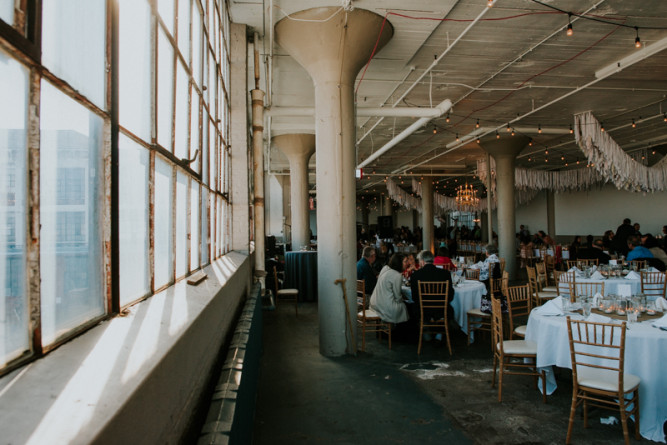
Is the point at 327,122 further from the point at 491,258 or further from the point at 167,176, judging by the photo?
the point at 491,258

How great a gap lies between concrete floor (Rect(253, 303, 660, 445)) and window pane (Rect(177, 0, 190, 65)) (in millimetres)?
3012

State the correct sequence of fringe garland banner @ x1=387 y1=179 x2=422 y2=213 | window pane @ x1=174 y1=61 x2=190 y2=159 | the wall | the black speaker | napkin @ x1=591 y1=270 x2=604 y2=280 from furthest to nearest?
1. the black speaker
2. fringe garland banner @ x1=387 y1=179 x2=422 y2=213
3. the wall
4. napkin @ x1=591 y1=270 x2=604 y2=280
5. window pane @ x1=174 y1=61 x2=190 y2=159

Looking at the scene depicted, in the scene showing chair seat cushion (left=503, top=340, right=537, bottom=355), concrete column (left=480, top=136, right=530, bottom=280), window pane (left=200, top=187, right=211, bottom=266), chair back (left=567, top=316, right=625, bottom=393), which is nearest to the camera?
chair back (left=567, top=316, right=625, bottom=393)

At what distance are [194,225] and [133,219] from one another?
1.56 metres

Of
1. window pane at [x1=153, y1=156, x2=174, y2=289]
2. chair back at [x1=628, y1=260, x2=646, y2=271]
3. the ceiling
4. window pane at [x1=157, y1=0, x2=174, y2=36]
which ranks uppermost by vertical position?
the ceiling

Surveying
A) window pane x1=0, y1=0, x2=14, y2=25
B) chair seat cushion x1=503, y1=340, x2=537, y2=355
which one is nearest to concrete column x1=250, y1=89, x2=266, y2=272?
chair seat cushion x1=503, y1=340, x2=537, y2=355

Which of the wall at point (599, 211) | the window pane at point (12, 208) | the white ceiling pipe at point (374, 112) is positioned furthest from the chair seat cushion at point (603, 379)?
the wall at point (599, 211)

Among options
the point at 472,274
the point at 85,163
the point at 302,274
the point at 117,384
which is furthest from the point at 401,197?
the point at 117,384

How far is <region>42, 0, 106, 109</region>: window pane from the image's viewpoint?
127 centimetres

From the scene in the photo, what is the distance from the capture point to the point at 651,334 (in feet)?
11.7

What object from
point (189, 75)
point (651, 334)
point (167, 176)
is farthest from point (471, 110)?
point (167, 176)

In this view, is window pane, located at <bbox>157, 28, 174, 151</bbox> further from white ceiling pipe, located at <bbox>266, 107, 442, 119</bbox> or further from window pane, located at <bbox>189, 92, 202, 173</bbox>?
white ceiling pipe, located at <bbox>266, 107, 442, 119</bbox>

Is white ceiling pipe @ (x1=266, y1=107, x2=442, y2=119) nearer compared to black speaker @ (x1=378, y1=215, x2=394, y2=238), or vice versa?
white ceiling pipe @ (x1=266, y1=107, x2=442, y2=119)

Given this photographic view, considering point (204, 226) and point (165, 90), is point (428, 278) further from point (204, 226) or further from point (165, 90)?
point (165, 90)
